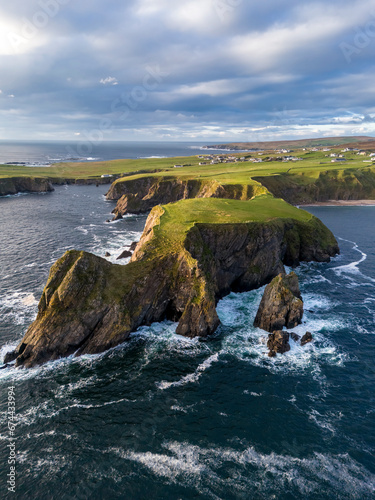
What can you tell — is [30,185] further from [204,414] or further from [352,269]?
[204,414]

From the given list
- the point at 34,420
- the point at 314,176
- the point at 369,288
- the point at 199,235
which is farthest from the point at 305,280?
the point at 314,176

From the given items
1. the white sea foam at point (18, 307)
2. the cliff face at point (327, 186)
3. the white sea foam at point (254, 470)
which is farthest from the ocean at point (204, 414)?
the cliff face at point (327, 186)

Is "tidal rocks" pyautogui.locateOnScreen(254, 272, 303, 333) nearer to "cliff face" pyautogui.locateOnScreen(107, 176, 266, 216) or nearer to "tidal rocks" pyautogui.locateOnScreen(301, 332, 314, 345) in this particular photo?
"tidal rocks" pyautogui.locateOnScreen(301, 332, 314, 345)

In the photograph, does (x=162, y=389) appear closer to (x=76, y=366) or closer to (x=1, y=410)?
(x=76, y=366)

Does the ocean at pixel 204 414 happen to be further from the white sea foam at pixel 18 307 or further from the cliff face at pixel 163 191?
the cliff face at pixel 163 191

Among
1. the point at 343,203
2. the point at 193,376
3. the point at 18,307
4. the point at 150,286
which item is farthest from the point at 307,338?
the point at 343,203
